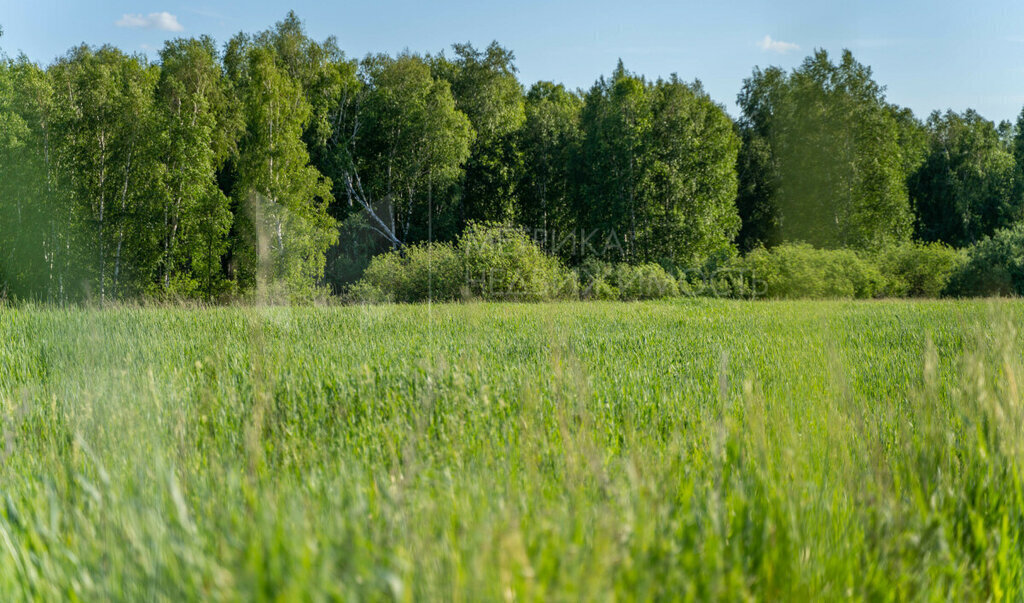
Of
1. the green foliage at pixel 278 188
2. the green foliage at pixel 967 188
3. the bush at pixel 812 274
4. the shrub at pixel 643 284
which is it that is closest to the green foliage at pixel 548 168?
the shrub at pixel 643 284

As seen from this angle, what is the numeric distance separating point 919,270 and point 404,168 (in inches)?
1064

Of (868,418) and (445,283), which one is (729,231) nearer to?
(445,283)

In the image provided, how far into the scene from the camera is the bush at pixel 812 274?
2870 cm

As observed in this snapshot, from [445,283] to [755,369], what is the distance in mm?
18360

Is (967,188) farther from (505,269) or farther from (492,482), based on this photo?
(492,482)

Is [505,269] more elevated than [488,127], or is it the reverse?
[488,127]

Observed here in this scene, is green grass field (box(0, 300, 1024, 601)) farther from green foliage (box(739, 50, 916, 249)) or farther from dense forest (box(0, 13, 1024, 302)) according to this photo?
green foliage (box(739, 50, 916, 249))

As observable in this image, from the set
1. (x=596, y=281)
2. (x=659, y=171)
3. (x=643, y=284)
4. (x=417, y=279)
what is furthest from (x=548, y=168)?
(x=417, y=279)

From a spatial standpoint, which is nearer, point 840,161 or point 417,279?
point 417,279

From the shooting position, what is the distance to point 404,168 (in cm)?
3725

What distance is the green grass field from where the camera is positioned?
54.5 inches

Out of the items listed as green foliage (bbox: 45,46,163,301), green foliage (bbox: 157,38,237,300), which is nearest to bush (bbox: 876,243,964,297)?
green foliage (bbox: 157,38,237,300)

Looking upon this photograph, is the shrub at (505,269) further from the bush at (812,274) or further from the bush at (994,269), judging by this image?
the bush at (994,269)

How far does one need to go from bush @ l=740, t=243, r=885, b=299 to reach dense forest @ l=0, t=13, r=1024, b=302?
3.99m
